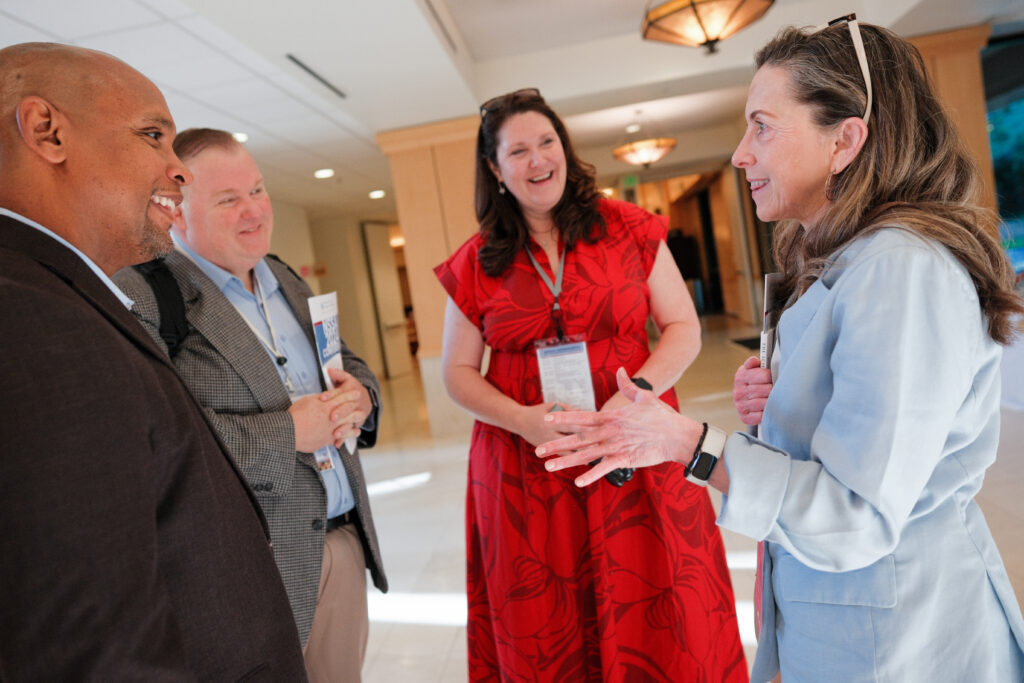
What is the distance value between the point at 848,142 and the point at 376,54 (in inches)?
193

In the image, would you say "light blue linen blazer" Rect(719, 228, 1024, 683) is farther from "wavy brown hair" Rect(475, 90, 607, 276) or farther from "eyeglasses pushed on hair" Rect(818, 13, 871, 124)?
"wavy brown hair" Rect(475, 90, 607, 276)

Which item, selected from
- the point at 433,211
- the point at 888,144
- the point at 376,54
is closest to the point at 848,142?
the point at 888,144

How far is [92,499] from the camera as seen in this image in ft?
2.11

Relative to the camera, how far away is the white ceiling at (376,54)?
407 centimetres

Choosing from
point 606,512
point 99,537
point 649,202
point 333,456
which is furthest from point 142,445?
point 649,202

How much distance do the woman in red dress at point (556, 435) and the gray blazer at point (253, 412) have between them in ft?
1.54

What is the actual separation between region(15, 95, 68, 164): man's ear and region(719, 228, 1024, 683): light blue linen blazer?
1.05 metres

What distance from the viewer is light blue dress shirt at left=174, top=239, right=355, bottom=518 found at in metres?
1.67

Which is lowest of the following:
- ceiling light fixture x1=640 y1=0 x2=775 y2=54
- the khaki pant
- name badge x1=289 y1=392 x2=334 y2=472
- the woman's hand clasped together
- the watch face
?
the khaki pant

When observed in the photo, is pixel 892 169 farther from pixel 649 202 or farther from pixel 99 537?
pixel 649 202

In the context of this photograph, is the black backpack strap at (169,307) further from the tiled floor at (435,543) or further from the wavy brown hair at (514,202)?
the tiled floor at (435,543)

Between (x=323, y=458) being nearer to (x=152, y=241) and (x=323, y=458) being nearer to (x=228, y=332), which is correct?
(x=228, y=332)

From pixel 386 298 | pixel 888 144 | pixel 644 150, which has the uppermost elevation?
pixel 644 150

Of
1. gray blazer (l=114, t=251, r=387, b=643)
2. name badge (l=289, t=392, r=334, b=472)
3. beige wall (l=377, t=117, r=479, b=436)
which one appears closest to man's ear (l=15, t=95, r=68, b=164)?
gray blazer (l=114, t=251, r=387, b=643)
